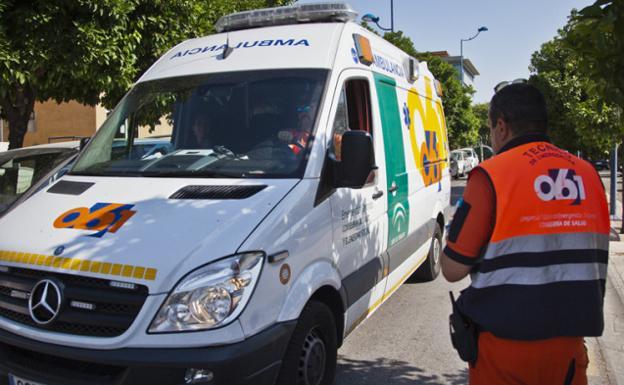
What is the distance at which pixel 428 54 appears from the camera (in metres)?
28.0

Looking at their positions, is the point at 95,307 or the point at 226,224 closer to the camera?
the point at 95,307

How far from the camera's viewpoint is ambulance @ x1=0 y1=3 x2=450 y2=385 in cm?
253

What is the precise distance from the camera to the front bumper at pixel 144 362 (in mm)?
2447

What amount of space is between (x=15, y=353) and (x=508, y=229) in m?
2.46

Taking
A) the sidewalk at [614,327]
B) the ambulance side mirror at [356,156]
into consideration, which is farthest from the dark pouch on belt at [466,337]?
the sidewalk at [614,327]

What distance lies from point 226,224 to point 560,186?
5.01ft

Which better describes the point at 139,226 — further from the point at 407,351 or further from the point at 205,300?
the point at 407,351

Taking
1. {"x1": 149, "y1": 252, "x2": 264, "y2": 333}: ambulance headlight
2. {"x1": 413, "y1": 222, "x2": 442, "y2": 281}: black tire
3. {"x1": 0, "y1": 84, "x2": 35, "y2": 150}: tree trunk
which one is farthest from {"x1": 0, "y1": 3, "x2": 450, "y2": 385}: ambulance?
{"x1": 0, "y1": 84, "x2": 35, "y2": 150}: tree trunk

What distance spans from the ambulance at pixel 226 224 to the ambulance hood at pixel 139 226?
0.01 meters

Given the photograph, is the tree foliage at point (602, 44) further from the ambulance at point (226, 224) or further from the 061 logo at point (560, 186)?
the ambulance at point (226, 224)

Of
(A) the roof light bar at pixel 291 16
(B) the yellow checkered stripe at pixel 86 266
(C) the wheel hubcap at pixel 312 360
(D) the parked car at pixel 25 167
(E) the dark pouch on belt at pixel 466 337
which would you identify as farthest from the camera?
(D) the parked car at pixel 25 167

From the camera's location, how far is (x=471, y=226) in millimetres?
2131

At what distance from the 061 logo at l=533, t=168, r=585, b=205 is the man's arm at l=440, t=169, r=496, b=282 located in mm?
177

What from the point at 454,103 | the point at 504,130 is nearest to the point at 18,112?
the point at 504,130
